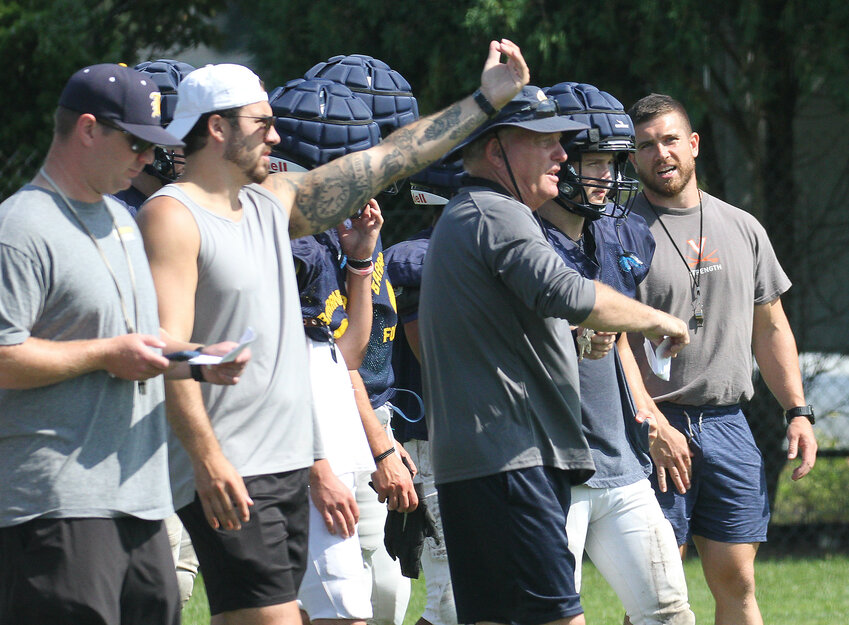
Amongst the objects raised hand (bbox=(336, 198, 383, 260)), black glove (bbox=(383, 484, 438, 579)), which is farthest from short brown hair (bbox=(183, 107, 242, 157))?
black glove (bbox=(383, 484, 438, 579))

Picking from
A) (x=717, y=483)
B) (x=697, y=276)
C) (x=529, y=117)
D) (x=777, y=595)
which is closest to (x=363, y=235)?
(x=529, y=117)

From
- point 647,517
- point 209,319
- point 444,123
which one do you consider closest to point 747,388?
point 647,517

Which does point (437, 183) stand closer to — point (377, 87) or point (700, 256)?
point (377, 87)

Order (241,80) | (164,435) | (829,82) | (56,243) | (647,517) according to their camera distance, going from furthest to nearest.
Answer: (829,82), (647,517), (241,80), (164,435), (56,243)

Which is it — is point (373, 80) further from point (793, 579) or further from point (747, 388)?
point (793, 579)

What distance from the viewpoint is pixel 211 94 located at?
11.6ft

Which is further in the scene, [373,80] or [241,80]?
[373,80]

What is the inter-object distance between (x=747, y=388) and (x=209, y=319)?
9.04 feet

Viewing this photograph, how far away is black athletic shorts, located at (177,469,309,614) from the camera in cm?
344

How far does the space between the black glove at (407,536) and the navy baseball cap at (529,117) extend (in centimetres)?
147

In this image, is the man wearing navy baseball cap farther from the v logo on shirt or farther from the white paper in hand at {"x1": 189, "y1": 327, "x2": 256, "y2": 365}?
the v logo on shirt

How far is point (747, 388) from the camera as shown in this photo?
5348 millimetres

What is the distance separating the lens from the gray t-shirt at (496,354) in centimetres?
372

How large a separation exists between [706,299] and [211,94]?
99.9 inches
